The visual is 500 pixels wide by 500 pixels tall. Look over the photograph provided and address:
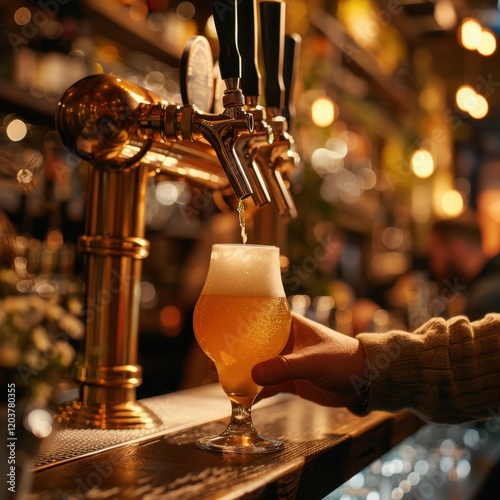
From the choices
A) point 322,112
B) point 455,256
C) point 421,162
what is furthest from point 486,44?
point 421,162

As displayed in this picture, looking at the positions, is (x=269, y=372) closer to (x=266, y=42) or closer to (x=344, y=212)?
(x=266, y=42)

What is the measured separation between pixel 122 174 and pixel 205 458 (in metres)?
0.51

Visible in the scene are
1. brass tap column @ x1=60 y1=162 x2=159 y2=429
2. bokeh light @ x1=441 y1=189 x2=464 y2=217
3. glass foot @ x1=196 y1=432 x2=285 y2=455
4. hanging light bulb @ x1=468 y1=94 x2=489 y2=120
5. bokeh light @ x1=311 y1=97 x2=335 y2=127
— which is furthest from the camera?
bokeh light @ x1=441 y1=189 x2=464 y2=217

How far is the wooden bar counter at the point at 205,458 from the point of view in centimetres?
73

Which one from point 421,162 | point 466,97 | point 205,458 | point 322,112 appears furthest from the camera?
point 421,162

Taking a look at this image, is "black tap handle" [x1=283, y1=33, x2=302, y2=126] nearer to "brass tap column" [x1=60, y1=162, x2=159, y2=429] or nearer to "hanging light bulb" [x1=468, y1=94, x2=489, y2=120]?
"brass tap column" [x1=60, y1=162, x2=159, y2=429]

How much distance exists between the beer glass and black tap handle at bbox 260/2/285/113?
0.42 m

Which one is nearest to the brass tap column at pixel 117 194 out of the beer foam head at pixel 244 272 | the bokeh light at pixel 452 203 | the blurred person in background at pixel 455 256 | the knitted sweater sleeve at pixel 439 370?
the beer foam head at pixel 244 272

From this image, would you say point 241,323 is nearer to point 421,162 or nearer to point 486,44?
point 486,44

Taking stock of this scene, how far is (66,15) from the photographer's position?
3.03 metres

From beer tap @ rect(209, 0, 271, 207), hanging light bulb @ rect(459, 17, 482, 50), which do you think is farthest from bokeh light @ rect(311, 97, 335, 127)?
beer tap @ rect(209, 0, 271, 207)

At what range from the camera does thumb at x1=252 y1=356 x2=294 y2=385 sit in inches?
38.3

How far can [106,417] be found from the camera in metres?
1.14

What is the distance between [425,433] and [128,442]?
1029 millimetres
